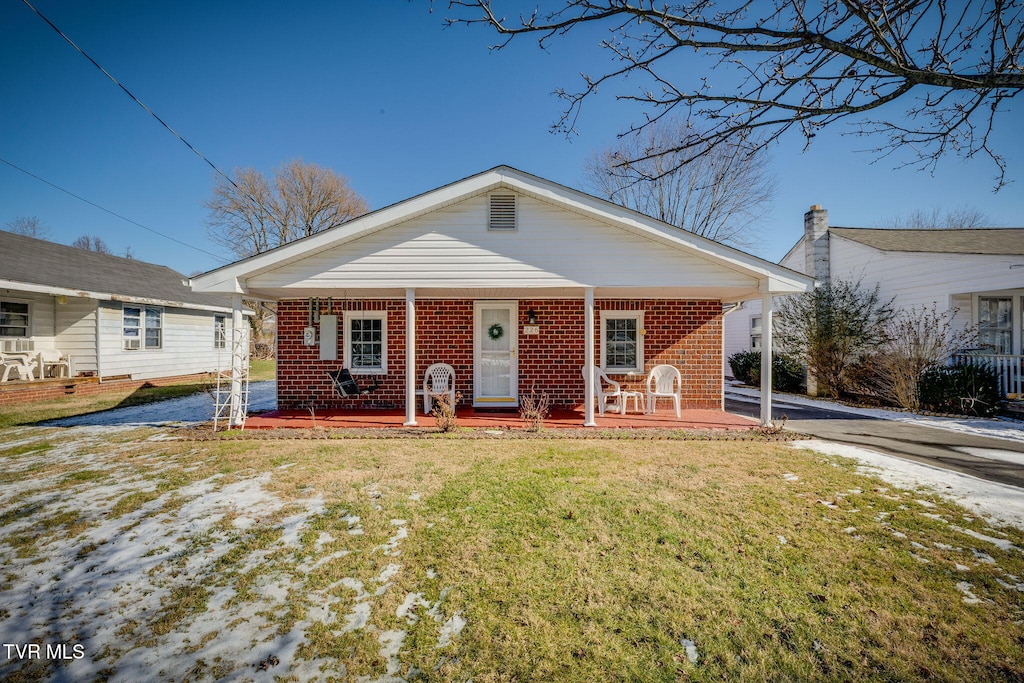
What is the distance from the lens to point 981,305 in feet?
37.4

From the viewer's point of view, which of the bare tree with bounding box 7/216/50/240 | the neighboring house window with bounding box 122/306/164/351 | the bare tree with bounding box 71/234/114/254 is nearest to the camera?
the neighboring house window with bounding box 122/306/164/351

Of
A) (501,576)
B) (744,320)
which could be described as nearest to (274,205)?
(744,320)

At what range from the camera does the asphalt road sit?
5734 mm

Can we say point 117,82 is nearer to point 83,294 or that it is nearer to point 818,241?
point 83,294

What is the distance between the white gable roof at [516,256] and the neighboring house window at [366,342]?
2.19 metres

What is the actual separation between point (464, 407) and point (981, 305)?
47.6 feet

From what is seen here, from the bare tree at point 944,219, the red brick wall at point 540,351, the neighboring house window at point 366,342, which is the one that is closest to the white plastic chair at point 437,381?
the red brick wall at point 540,351

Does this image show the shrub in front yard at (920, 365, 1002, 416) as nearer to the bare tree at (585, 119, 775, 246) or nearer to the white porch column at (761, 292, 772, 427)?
the white porch column at (761, 292, 772, 427)

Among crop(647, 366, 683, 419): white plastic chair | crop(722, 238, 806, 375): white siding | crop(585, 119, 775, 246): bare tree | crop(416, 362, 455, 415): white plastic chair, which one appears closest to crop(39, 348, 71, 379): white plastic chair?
crop(416, 362, 455, 415): white plastic chair

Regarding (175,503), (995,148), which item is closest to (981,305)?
(995,148)

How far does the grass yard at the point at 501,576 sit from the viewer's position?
2.36 m

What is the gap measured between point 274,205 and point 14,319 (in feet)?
59.7

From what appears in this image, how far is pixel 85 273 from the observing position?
525 inches

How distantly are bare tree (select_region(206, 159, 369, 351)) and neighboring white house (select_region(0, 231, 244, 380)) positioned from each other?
1137cm
